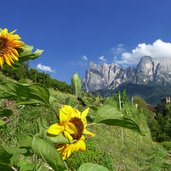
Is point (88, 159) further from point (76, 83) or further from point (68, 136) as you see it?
point (68, 136)

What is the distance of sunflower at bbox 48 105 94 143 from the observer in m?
0.81

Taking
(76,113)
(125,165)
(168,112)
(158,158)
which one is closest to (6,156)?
(76,113)

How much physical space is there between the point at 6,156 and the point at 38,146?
0.79ft

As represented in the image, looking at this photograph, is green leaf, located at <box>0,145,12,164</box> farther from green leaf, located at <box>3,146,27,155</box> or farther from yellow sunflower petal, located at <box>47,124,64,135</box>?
yellow sunflower petal, located at <box>47,124,64,135</box>

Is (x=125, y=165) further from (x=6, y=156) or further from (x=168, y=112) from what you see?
(x=168, y=112)

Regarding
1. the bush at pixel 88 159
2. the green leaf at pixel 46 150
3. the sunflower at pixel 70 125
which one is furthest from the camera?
the bush at pixel 88 159

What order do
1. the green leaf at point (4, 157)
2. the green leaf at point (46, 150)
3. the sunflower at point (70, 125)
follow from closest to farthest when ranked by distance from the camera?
the green leaf at point (46, 150) < the sunflower at point (70, 125) < the green leaf at point (4, 157)

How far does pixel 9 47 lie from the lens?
3.16 ft

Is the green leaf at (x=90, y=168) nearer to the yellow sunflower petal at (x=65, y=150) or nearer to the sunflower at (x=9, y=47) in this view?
the yellow sunflower petal at (x=65, y=150)

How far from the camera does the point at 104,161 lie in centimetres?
727

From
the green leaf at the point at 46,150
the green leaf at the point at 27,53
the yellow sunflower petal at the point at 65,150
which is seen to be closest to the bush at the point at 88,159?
the green leaf at the point at 27,53

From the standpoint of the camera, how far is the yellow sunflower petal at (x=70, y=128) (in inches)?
32.2

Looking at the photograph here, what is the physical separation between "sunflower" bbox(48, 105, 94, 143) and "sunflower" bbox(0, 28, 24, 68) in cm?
19

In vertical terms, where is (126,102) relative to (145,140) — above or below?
above
